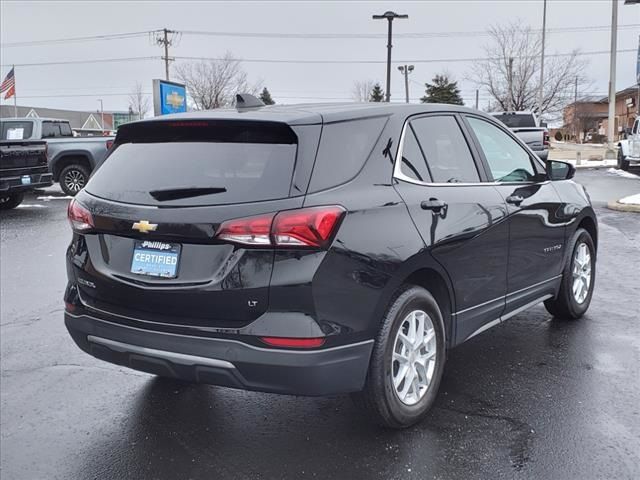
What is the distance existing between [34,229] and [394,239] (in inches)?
387

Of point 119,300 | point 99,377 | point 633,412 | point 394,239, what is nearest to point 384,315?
point 394,239

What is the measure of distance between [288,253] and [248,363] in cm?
54

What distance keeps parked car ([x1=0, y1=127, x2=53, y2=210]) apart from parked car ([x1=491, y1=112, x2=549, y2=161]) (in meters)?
11.3

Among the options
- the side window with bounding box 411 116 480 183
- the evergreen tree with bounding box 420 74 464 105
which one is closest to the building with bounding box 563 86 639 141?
the evergreen tree with bounding box 420 74 464 105

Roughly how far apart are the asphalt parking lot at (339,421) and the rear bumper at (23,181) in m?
9.09

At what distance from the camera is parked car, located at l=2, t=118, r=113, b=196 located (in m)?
16.3

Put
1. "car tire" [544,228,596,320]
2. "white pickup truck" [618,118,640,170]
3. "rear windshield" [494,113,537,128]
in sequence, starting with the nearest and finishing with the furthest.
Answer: "car tire" [544,228,596,320] < "rear windshield" [494,113,537,128] < "white pickup truck" [618,118,640,170]

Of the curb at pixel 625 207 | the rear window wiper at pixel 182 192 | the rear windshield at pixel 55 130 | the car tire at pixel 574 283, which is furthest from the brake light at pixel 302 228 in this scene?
the rear windshield at pixel 55 130

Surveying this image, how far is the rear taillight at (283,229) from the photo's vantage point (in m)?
2.85

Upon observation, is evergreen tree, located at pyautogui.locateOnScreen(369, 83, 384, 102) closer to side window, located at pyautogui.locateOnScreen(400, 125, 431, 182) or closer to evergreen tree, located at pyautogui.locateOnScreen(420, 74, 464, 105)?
evergreen tree, located at pyautogui.locateOnScreen(420, 74, 464, 105)

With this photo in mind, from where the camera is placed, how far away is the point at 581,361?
447cm

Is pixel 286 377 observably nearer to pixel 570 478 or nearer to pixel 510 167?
pixel 570 478

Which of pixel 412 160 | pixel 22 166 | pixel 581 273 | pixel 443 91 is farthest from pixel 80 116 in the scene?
pixel 412 160

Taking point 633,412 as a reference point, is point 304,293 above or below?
above
